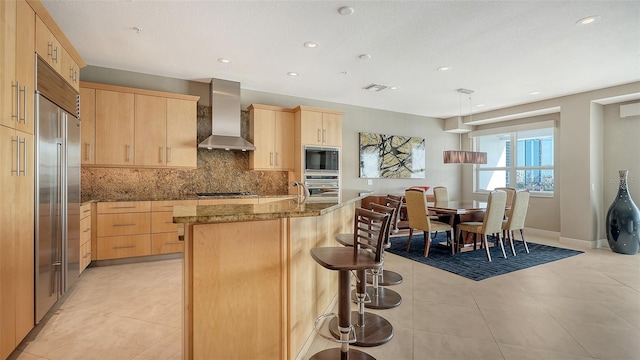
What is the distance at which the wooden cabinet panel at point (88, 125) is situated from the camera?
3.90m

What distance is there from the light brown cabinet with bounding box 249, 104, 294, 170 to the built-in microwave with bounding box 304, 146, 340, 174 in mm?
304

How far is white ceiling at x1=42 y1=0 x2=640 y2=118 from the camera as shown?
2689 mm

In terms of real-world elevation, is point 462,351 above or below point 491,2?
below

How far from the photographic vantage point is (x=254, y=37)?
10.6ft

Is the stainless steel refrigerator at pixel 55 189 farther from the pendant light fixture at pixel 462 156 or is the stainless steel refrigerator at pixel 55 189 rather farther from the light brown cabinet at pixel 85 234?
the pendant light fixture at pixel 462 156

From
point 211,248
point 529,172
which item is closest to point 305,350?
point 211,248

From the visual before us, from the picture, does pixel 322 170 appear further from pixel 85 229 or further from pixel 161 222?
pixel 85 229

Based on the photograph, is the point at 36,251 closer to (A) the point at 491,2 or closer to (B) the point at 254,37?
(B) the point at 254,37

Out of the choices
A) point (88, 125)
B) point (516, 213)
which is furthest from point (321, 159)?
point (88, 125)

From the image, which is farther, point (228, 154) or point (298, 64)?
point (228, 154)

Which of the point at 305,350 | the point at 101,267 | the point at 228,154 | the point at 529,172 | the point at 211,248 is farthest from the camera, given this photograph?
the point at 529,172

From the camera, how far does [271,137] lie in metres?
5.13

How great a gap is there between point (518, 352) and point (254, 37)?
140 inches

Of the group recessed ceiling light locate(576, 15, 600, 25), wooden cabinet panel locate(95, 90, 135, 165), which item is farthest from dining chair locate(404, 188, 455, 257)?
wooden cabinet panel locate(95, 90, 135, 165)
